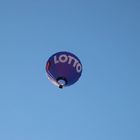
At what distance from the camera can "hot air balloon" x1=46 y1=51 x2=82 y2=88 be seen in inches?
1190

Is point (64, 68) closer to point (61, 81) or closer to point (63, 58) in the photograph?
point (63, 58)

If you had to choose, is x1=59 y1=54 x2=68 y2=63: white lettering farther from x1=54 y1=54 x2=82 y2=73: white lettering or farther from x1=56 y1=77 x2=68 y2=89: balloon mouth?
x1=56 y1=77 x2=68 y2=89: balloon mouth

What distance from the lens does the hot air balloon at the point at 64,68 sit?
99.2ft

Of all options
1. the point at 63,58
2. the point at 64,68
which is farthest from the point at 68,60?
the point at 64,68

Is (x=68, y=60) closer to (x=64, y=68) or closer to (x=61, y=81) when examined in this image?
(x=64, y=68)

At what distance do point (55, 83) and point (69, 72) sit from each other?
90cm

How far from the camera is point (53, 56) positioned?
30.5 m

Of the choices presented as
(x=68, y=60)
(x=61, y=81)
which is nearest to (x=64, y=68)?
(x=68, y=60)

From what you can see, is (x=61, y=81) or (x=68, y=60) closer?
(x=68, y=60)

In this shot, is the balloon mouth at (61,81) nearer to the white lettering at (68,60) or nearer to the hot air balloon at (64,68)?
the hot air balloon at (64,68)

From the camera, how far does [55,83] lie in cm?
3097

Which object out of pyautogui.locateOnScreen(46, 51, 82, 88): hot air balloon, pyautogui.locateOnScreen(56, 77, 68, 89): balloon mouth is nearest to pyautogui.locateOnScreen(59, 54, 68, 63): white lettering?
pyautogui.locateOnScreen(46, 51, 82, 88): hot air balloon

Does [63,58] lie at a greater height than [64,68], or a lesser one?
greater

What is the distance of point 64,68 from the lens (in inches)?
1189
